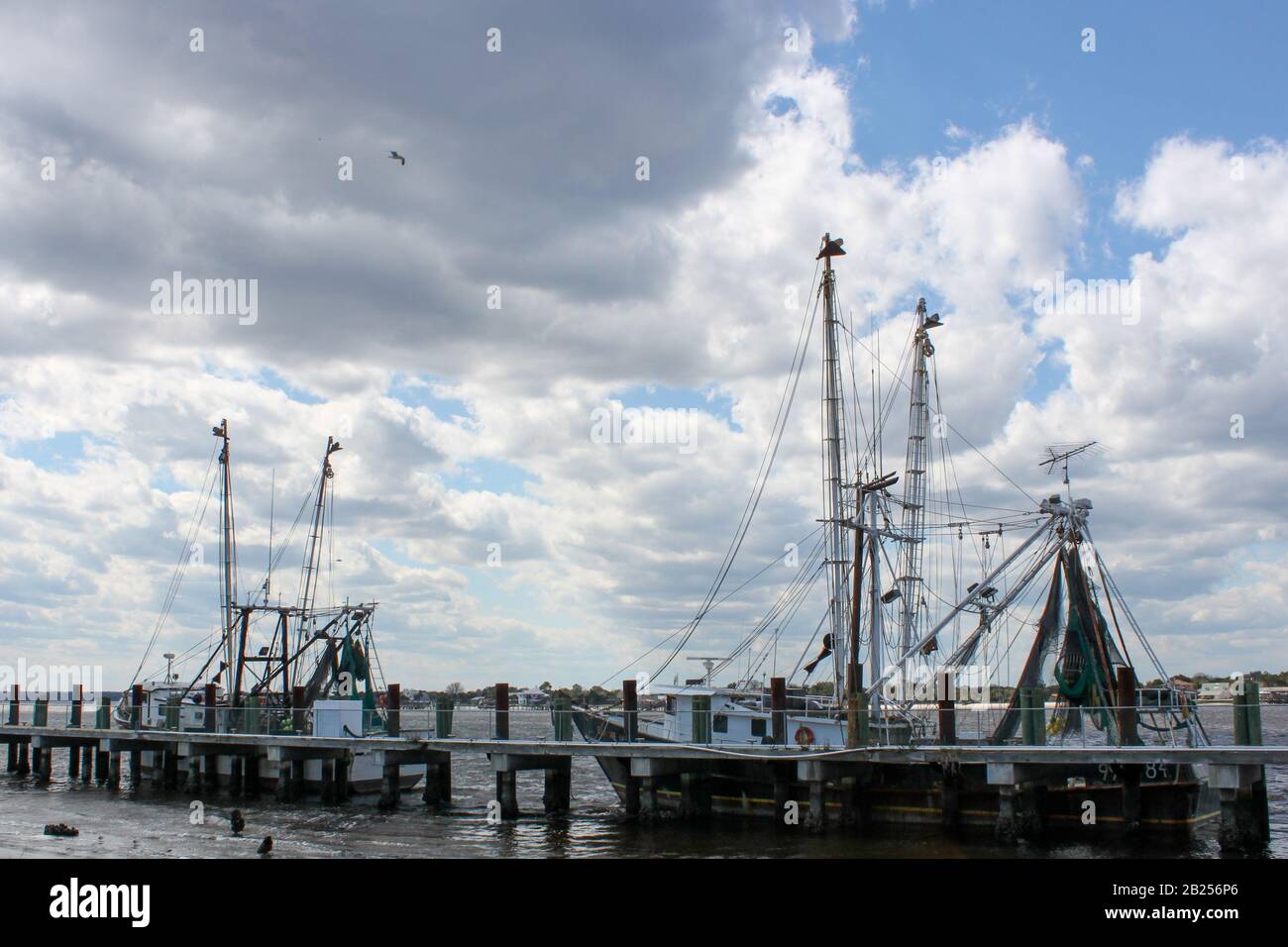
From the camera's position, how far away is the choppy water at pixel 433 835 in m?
30.7

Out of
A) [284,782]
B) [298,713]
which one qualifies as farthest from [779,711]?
[298,713]

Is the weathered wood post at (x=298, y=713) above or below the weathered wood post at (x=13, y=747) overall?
above

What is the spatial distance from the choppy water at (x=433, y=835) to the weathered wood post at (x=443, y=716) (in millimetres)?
2691

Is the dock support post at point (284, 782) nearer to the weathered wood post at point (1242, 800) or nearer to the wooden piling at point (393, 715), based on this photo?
the wooden piling at point (393, 715)

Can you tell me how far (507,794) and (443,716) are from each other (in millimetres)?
4111

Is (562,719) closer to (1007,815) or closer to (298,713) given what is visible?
(298,713)

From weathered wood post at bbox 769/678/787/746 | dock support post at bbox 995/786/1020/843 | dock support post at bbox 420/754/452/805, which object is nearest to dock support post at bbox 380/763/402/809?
dock support post at bbox 420/754/452/805

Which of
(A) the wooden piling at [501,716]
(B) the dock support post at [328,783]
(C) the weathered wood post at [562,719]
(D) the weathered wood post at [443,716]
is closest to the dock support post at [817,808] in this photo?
(C) the weathered wood post at [562,719]

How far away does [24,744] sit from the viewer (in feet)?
201

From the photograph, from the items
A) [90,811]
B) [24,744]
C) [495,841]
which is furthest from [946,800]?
[24,744]

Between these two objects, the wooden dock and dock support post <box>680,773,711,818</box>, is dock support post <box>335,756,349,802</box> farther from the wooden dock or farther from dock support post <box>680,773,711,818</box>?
dock support post <box>680,773,711,818</box>
